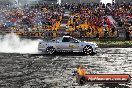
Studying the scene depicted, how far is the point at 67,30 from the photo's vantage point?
41.3 metres

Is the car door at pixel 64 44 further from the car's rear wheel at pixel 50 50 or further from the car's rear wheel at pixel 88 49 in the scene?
the car's rear wheel at pixel 88 49

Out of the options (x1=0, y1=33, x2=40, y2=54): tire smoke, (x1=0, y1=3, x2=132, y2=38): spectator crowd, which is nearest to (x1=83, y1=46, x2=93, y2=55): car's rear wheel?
(x1=0, y1=33, x2=40, y2=54): tire smoke

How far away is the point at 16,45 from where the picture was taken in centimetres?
3425

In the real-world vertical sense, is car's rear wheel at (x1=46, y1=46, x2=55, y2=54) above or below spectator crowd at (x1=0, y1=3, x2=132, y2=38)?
below

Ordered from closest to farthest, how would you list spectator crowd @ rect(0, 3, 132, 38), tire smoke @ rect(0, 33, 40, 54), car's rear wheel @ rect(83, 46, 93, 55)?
car's rear wheel @ rect(83, 46, 93, 55) → tire smoke @ rect(0, 33, 40, 54) → spectator crowd @ rect(0, 3, 132, 38)

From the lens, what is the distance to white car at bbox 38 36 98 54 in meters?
28.8

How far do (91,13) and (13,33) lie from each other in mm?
10922

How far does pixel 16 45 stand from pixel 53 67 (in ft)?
40.9

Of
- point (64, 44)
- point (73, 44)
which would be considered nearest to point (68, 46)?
point (64, 44)

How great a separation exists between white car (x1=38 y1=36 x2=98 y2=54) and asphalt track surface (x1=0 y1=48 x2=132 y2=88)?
54 centimetres

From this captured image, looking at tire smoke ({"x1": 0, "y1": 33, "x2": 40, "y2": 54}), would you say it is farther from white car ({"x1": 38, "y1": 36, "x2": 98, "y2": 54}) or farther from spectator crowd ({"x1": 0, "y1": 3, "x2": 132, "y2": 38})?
spectator crowd ({"x1": 0, "y1": 3, "x2": 132, "y2": 38})

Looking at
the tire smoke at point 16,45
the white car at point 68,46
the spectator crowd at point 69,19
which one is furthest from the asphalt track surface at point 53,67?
the spectator crowd at point 69,19

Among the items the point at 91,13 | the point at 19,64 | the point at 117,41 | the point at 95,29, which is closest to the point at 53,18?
the point at 91,13

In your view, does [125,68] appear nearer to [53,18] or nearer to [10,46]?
[10,46]
